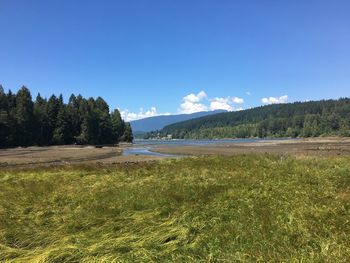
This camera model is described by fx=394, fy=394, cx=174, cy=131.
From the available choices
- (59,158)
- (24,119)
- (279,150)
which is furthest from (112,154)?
(24,119)

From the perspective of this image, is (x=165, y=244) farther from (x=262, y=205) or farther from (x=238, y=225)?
(x=262, y=205)

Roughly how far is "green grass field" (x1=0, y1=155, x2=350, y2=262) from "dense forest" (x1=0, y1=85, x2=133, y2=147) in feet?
296

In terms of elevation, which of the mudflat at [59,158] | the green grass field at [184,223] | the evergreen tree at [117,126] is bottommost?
the green grass field at [184,223]

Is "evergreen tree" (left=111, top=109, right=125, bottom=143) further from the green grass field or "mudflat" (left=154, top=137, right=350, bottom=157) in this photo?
the green grass field

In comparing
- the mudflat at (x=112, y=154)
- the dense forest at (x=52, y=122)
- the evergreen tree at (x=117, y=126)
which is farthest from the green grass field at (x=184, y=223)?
the evergreen tree at (x=117, y=126)

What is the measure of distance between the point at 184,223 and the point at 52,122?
114m

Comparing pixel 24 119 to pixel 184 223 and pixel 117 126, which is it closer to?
pixel 117 126

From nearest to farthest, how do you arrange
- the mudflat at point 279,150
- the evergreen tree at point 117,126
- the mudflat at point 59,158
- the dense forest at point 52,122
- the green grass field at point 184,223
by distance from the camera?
the green grass field at point 184,223
the mudflat at point 59,158
the mudflat at point 279,150
the dense forest at point 52,122
the evergreen tree at point 117,126

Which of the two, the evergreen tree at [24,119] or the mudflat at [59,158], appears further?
the evergreen tree at [24,119]

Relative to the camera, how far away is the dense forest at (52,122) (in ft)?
333

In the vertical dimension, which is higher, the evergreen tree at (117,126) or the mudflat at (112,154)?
the evergreen tree at (117,126)

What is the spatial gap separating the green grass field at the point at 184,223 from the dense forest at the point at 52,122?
90.3 meters

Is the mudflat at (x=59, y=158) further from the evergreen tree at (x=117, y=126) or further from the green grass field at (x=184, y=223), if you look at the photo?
the evergreen tree at (x=117, y=126)

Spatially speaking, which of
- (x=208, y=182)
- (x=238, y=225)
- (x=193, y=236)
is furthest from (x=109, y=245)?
(x=208, y=182)
